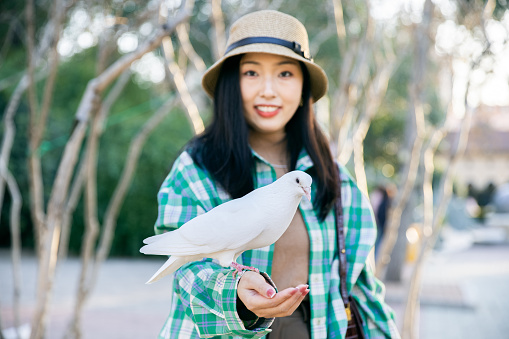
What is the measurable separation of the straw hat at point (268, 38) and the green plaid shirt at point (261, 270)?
38 centimetres

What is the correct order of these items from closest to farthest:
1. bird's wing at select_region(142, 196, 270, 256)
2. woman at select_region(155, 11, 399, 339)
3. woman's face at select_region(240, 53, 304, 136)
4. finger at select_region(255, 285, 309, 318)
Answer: finger at select_region(255, 285, 309, 318)
bird's wing at select_region(142, 196, 270, 256)
woman at select_region(155, 11, 399, 339)
woman's face at select_region(240, 53, 304, 136)

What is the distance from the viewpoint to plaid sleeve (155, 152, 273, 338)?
4.74 feet

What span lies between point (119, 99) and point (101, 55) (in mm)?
8647

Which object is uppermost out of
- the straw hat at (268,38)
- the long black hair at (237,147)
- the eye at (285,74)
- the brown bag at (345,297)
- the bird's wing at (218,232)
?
the straw hat at (268,38)

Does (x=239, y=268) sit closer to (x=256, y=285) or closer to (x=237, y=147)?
(x=256, y=285)

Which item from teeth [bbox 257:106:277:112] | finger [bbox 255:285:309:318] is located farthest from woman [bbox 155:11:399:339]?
finger [bbox 255:285:309:318]

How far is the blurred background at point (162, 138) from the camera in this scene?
302 centimetres

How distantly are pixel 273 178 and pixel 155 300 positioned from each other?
6064 mm

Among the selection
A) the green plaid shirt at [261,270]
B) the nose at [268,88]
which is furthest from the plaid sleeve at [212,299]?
the nose at [268,88]

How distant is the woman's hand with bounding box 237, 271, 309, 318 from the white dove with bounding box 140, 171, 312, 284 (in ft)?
0.33

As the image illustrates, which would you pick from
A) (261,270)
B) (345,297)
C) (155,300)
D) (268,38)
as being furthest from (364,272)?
(155,300)

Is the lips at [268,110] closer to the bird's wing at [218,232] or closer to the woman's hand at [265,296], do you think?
the bird's wing at [218,232]

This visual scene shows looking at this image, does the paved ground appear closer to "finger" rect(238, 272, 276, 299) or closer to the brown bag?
the brown bag

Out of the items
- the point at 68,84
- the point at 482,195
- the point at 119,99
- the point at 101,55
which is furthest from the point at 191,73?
the point at 482,195
